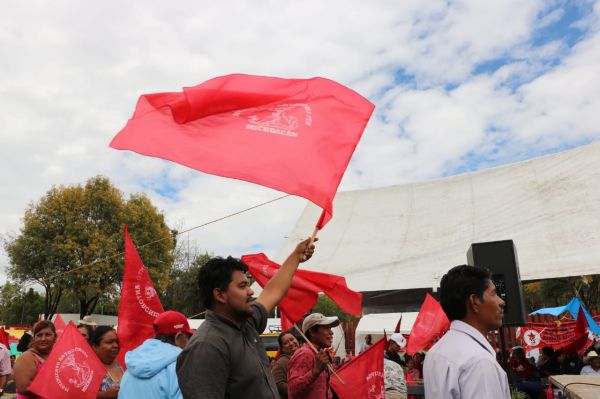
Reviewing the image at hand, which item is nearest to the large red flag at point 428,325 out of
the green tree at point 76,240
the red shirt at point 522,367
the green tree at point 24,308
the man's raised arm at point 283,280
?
the red shirt at point 522,367

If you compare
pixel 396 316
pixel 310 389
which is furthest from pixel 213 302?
pixel 396 316

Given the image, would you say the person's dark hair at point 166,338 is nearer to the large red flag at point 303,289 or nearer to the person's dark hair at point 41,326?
the person's dark hair at point 41,326

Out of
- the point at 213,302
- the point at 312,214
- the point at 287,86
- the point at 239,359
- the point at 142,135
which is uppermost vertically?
the point at 312,214

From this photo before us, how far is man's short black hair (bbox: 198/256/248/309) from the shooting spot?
253cm

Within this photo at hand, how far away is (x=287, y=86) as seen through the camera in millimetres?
3732

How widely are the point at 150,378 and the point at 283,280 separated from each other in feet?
3.77

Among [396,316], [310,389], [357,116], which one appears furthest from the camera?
[396,316]

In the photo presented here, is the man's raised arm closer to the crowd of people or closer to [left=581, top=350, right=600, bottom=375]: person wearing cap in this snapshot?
the crowd of people

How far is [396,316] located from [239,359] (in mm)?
19743

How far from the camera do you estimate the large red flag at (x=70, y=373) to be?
4.53 meters

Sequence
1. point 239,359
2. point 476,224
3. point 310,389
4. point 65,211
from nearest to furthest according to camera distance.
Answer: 1. point 239,359
2. point 310,389
3. point 476,224
4. point 65,211

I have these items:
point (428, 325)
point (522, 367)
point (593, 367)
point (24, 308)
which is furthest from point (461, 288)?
point (24, 308)

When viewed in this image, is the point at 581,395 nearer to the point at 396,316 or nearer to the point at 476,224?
the point at 476,224

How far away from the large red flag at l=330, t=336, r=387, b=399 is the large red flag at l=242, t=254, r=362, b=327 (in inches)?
28.0
